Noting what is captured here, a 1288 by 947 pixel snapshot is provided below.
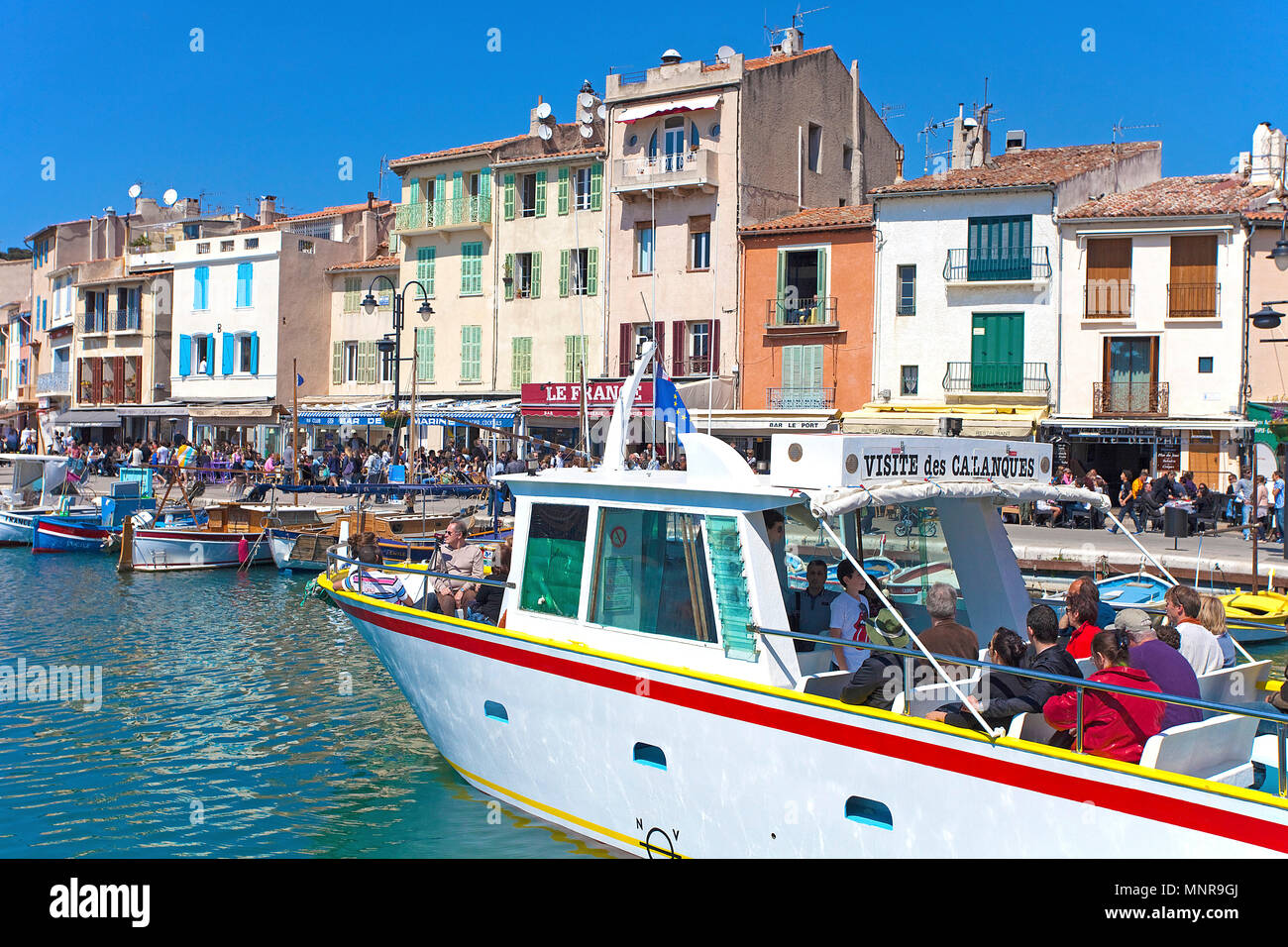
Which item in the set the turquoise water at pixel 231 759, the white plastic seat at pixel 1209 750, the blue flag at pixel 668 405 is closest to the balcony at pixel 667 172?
the turquoise water at pixel 231 759

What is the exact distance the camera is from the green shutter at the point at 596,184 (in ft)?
141

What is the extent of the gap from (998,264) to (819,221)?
6.01 meters

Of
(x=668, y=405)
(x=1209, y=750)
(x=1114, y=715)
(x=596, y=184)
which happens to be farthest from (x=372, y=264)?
(x=1209, y=750)

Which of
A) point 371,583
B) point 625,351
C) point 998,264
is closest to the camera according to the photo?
point 371,583

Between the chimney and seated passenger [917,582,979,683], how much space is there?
5639cm

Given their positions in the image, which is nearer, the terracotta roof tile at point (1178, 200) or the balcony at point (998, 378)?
the terracotta roof tile at point (1178, 200)

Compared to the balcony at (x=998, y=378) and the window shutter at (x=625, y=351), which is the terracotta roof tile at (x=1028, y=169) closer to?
the balcony at (x=998, y=378)

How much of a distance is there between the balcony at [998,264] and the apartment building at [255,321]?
87.1 ft

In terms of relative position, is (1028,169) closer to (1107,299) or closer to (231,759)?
(1107,299)

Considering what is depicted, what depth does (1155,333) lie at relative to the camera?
3322cm

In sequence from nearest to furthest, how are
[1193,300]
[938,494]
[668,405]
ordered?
[938,494] < [668,405] < [1193,300]

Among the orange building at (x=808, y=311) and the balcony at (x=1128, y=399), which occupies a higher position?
the orange building at (x=808, y=311)
